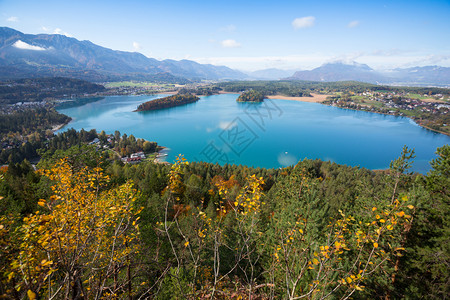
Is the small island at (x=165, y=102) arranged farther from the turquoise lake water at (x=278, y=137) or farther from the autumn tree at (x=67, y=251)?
the autumn tree at (x=67, y=251)

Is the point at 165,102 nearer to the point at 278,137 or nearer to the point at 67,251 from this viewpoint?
the point at 278,137

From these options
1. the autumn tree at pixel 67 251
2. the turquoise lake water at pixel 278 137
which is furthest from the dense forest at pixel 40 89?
the autumn tree at pixel 67 251

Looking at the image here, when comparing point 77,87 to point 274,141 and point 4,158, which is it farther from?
point 274,141

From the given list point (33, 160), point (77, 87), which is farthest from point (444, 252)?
point (77, 87)

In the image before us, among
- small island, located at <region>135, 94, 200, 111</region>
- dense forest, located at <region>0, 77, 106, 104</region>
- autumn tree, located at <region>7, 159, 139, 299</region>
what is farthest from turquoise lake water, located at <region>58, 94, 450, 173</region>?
dense forest, located at <region>0, 77, 106, 104</region>

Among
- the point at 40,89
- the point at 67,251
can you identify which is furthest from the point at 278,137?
the point at 40,89

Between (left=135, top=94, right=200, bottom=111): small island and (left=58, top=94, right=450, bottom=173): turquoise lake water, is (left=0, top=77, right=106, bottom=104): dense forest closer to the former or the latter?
(left=58, top=94, right=450, bottom=173): turquoise lake water
